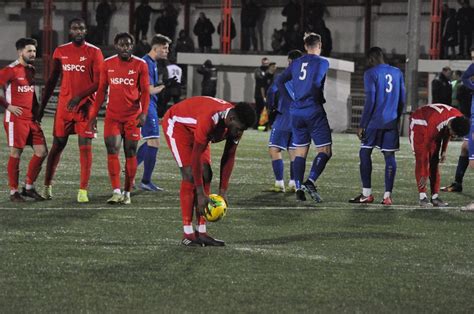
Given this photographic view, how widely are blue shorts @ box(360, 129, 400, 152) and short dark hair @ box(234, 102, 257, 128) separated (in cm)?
523

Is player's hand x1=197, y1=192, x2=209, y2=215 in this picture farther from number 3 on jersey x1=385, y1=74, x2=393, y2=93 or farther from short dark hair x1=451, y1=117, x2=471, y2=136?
number 3 on jersey x1=385, y1=74, x2=393, y2=93

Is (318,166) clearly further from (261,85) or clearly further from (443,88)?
(261,85)

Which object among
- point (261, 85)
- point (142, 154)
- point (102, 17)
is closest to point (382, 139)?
point (142, 154)

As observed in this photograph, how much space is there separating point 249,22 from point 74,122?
1108 inches

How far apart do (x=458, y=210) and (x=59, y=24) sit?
36.7m

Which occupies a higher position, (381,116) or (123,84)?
(123,84)

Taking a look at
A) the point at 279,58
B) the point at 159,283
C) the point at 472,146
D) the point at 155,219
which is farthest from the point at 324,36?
the point at 159,283

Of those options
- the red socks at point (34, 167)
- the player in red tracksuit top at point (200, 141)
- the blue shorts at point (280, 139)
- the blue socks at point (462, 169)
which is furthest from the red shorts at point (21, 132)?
the blue socks at point (462, 169)

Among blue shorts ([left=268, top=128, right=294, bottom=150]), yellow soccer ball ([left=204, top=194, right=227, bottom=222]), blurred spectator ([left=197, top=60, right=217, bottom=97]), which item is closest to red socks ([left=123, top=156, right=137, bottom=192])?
blue shorts ([left=268, top=128, right=294, bottom=150])

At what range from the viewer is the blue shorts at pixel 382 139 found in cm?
1394

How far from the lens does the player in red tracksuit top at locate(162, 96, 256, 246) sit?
907 cm

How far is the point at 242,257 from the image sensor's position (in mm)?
9328

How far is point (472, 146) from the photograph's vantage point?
14125 mm

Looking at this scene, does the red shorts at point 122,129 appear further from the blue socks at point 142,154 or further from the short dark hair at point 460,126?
the short dark hair at point 460,126
